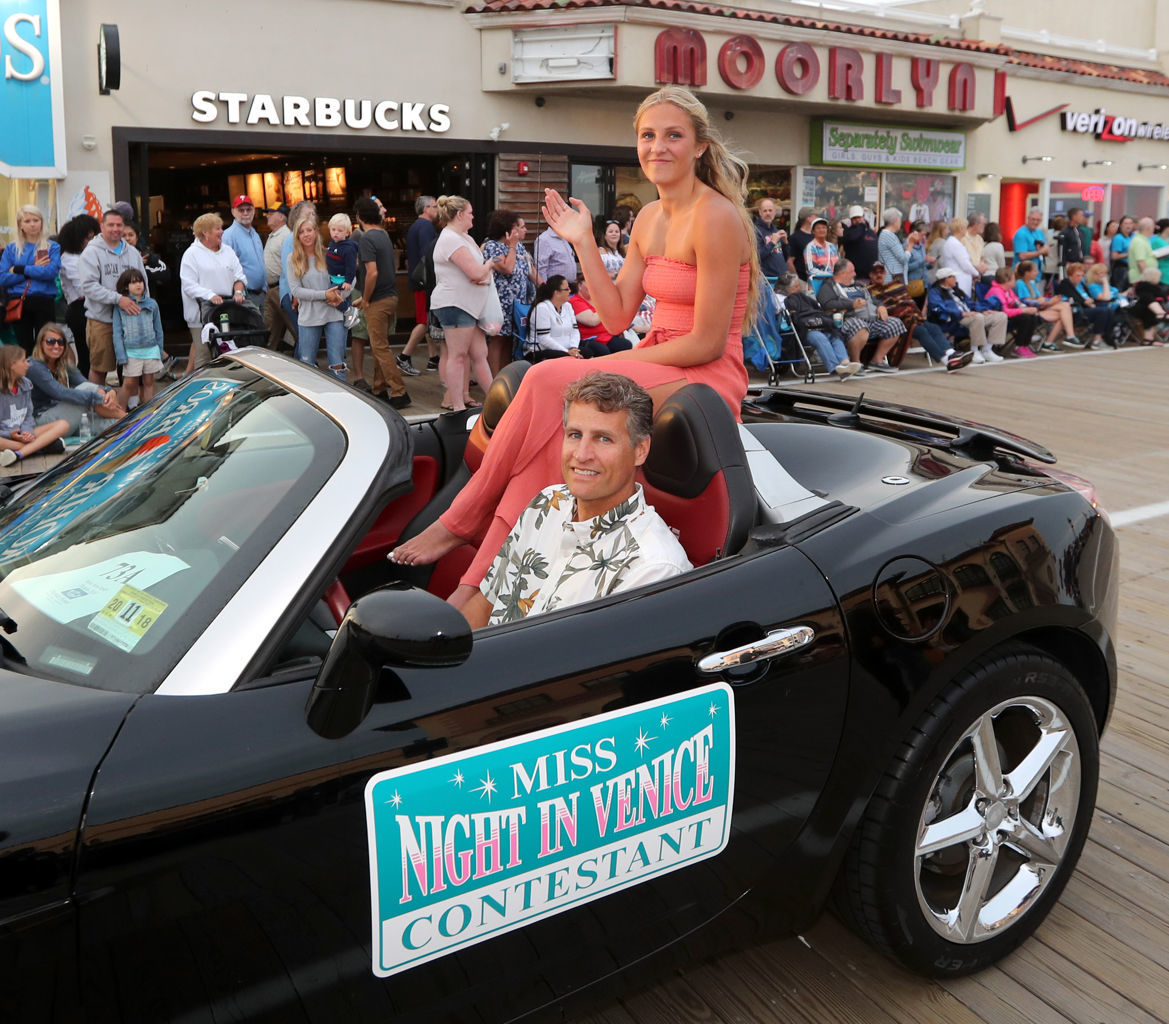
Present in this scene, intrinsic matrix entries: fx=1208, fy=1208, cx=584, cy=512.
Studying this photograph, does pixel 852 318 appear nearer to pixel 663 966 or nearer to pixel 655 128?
pixel 655 128

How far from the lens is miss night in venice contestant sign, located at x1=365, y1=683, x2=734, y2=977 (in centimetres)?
179

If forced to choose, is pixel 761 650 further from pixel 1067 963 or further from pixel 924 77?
pixel 924 77

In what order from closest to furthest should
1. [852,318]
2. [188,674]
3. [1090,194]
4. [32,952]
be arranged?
[32,952]
[188,674]
[852,318]
[1090,194]

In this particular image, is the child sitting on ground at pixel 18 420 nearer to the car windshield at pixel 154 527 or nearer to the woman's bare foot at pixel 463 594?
the car windshield at pixel 154 527

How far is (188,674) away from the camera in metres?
1.76

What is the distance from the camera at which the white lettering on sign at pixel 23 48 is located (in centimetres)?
1139

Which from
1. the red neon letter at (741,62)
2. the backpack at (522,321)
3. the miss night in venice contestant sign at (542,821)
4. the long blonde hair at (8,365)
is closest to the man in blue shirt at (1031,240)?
the red neon letter at (741,62)

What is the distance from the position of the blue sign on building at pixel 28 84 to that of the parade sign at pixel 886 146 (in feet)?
35.8

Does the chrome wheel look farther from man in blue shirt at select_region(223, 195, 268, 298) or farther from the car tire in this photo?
man in blue shirt at select_region(223, 195, 268, 298)

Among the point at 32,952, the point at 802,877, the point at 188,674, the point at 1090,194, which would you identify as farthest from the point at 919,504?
the point at 1090,194

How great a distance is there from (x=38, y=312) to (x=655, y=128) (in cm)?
758

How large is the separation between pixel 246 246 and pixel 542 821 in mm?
10166

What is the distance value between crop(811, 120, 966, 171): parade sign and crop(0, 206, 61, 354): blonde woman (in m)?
12.0

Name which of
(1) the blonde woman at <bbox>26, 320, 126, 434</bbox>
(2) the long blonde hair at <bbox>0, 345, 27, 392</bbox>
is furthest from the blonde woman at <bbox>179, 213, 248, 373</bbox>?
(2) the long blonde hair at <bbox>0, 345, 27, 392</bbox>
